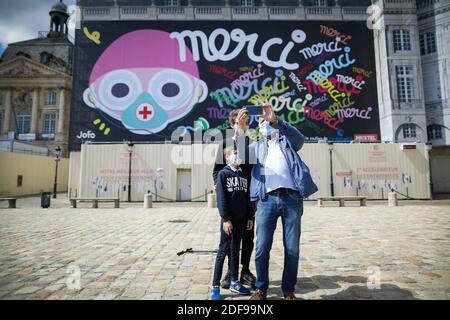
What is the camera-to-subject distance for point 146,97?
2377cm

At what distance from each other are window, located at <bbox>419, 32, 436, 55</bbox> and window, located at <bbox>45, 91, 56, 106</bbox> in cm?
4297

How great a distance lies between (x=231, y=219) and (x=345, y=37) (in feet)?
88.3

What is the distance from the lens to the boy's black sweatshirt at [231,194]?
2805 millimetres

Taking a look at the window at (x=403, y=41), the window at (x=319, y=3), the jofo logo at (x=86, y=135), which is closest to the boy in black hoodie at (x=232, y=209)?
the jofo logo at (x=86, y=135)

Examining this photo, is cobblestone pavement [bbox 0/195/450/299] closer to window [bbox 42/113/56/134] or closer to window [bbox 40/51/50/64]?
window [bbox 42/113/56/134]

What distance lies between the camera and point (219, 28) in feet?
80.8

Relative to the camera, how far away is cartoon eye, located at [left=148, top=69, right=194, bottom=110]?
77.7 ft

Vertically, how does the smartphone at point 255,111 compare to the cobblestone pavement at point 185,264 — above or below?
above

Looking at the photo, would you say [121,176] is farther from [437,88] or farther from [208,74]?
[437,88]

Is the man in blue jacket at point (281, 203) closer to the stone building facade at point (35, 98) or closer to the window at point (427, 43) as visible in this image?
the window at point (427, 43)

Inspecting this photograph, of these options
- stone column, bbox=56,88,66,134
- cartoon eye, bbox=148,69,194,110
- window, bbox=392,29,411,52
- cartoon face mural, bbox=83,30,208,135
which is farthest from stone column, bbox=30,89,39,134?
window, bbox=392,29,411,52

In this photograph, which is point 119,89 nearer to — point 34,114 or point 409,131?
point 34,114

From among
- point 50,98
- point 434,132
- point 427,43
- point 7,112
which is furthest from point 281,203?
point 7,112
